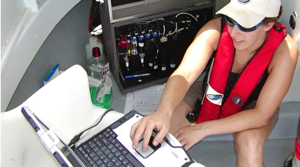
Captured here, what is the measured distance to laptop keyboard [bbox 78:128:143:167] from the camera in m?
0.78

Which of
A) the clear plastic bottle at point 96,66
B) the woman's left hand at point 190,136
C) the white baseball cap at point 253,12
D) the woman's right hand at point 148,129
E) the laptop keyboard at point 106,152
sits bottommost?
the clear plastic bottle at point 96,66

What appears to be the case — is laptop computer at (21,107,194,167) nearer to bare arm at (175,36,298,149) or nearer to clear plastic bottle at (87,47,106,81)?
bare arm at (175,36,298,149)

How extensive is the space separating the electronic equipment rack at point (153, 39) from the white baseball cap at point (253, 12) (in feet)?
1.80

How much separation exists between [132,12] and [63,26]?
508 millimetres

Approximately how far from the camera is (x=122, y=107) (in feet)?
5.66

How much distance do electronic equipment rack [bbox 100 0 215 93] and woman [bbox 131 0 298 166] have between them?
36cm

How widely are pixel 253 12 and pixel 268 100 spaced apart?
1.09ft

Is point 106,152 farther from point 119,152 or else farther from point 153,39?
point 153,39

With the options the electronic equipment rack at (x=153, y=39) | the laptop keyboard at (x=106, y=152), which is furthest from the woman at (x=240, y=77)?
the electronic equipment rack at (x=153, y=39)

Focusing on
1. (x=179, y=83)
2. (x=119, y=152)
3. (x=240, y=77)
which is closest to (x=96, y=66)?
(x=179, y=83)

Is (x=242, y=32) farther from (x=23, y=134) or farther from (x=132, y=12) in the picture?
(x=23, y=134)

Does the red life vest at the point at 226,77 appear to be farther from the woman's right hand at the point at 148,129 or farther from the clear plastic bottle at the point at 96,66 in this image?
the clear plastic bottle at the point at 96,66

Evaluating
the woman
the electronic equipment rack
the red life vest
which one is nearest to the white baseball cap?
the woman

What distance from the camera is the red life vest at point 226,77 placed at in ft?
3.59
